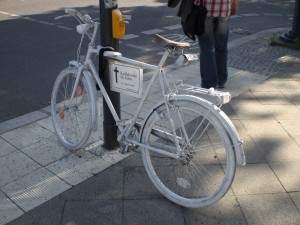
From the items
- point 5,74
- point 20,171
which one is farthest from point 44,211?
point 5,74

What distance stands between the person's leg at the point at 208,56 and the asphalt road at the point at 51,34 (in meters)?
1.94

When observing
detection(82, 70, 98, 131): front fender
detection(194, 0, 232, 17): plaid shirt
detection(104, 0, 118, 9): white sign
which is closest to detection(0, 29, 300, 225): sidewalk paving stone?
detection(82, 70, 98, 131): front fender

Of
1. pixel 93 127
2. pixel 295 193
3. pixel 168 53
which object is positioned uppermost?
pixel 168 53

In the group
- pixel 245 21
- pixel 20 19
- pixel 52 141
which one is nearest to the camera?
pixel 52 141

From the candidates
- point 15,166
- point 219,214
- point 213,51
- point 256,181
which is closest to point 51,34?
point 213,51

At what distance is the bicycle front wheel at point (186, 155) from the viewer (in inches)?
101

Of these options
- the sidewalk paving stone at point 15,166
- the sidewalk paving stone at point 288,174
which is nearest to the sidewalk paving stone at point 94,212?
the sidewalk paving stone at point 15,166

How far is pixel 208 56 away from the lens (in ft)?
15.9

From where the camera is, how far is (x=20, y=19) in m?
9.77

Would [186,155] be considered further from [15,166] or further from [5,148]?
[5,148]

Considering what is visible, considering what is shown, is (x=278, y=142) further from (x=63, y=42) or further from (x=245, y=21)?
(x=245, y=21)

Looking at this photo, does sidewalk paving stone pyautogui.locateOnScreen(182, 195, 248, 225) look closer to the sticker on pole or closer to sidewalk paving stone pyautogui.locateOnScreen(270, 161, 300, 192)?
sidewalk paving stone pyautogui.locateOnScreen(270, 161, 300, 192)

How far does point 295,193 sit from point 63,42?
19.3 ft

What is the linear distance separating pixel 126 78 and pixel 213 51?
2270 millimetres
